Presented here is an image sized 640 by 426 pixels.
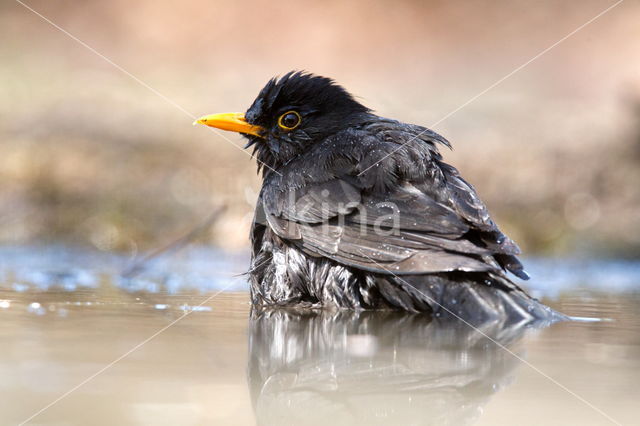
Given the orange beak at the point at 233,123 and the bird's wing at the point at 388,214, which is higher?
the orange beak at the point at 233,123

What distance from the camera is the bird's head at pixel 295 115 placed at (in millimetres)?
5148

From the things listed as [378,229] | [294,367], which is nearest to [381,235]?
[378,229]

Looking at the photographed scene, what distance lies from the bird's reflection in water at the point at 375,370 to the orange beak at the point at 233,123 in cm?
197

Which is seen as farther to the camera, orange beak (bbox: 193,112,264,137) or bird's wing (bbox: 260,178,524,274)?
orange beak (bbox: 193,112,264,137)

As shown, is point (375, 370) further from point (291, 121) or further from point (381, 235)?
point (291, 121)

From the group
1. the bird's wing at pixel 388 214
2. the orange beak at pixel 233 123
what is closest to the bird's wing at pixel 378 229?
the bird's wing at pixel 388 214

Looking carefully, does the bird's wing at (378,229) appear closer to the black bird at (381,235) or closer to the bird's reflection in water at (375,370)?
the black bird at (381,235)

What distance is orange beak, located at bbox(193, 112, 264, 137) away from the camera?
17.3 feet

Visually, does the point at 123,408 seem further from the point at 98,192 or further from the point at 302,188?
the point at 98,192

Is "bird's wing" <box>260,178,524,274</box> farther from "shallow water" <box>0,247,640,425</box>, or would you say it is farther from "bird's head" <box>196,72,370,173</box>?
"bird's head" <box>196,72,370,173</box>

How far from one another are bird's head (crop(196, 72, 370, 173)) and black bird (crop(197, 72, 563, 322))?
0.67 feet

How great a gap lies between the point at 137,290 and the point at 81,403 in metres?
3.21

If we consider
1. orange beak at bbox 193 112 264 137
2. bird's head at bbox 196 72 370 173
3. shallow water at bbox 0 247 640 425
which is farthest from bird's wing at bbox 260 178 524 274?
orange beak at bbox 193 112 264 137

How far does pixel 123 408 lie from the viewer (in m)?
1.88
